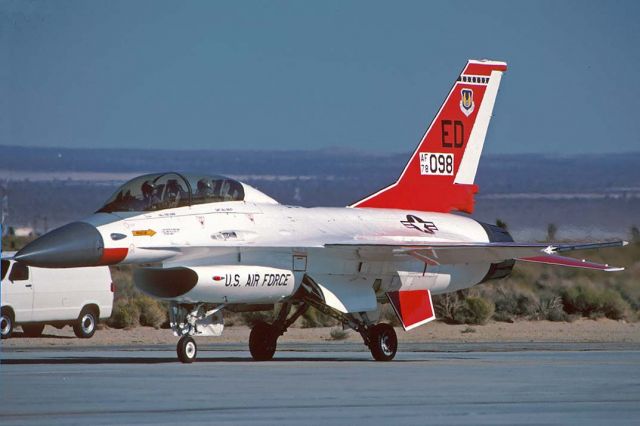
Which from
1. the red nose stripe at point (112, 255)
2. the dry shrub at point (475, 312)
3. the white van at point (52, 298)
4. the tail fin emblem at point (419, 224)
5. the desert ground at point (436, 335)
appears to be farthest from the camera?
the dry shrub at point (475, 312)

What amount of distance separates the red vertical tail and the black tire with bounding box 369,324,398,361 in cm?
351

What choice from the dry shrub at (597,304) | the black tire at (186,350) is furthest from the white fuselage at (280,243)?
the dry shrub at (597,304)

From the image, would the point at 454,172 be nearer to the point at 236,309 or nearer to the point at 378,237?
the point at 378,237

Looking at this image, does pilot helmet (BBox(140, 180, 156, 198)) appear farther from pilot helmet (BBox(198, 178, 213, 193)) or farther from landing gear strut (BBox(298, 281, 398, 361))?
landing gear strut (BBox(298, 281, 398, 361))

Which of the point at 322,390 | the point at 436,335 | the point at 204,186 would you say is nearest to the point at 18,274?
the point at 204,186

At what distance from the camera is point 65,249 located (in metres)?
19.5

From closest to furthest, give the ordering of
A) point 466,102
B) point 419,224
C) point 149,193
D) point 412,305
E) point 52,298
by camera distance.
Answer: point 149,193, point 412,305, point 419,224, point 466,102, point 52,298

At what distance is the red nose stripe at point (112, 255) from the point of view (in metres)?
19.9

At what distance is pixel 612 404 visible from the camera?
1386 cm

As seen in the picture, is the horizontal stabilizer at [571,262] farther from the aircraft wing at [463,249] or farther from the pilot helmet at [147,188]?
the pilot helmet at [147,188]

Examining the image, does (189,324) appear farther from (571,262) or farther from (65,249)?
(571,262)

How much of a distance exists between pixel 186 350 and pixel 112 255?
6.24 ft

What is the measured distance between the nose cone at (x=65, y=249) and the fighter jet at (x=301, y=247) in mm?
19

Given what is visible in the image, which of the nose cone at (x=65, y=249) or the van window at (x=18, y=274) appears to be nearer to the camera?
the nose cone at (x=65, y=249)
